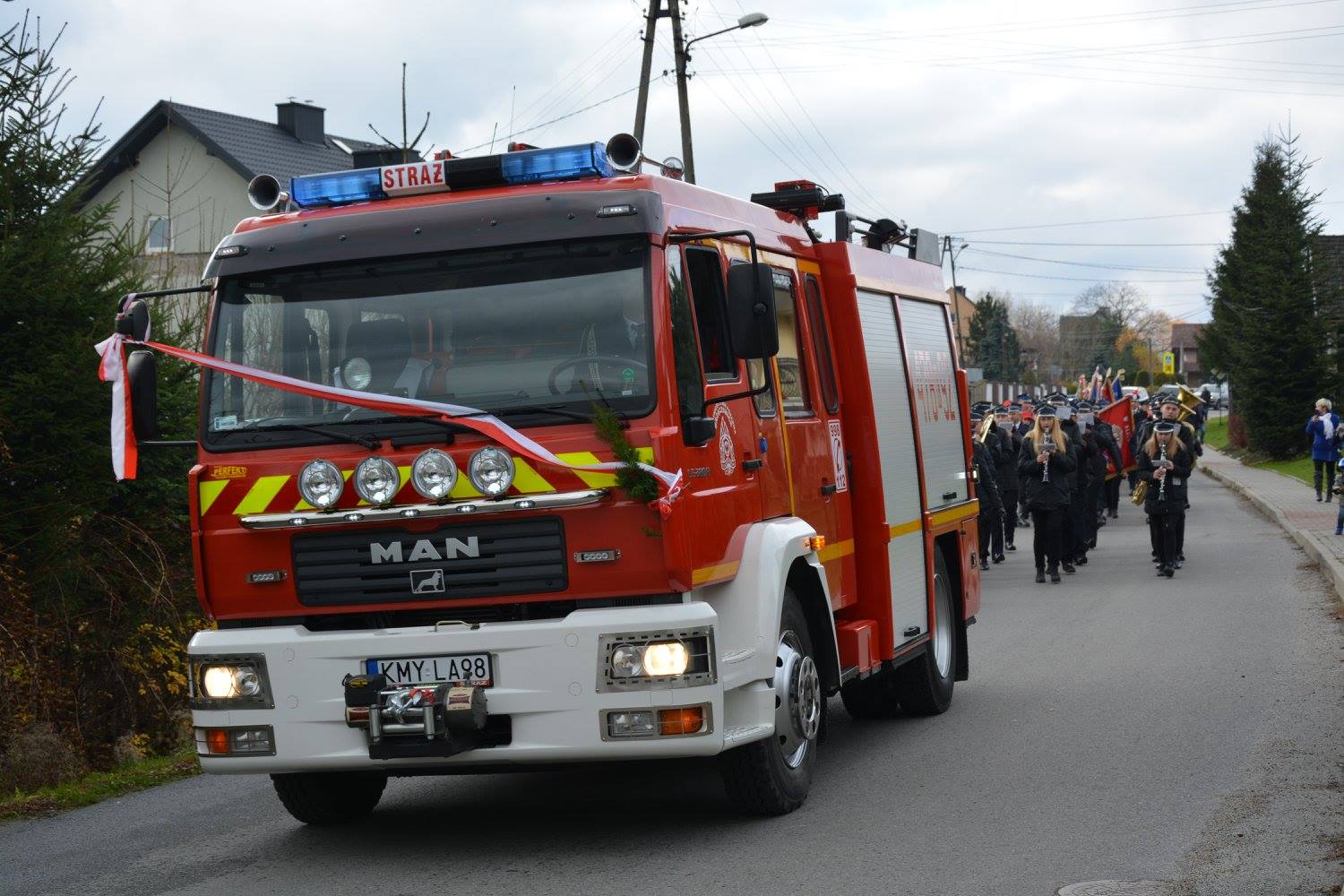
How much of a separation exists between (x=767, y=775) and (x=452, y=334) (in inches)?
88.4

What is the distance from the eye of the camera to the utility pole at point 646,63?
2572cm

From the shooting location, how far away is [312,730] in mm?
6531

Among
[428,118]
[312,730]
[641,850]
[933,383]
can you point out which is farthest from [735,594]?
[428,118]

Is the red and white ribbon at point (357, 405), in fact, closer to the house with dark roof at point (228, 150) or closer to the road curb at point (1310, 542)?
the road curb at point (1310, 542)

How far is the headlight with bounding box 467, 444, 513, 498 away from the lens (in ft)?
20.6

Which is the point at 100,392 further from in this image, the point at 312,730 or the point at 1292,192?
the point at 1292,192

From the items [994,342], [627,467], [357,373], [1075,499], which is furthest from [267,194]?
[994,342]

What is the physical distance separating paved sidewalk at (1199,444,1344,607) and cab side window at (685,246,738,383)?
35.1ft

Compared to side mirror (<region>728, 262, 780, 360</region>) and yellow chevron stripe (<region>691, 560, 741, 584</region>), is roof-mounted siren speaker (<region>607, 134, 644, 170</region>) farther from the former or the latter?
yellow chevron stripe (<region>691, 560, 741, 584</region>)

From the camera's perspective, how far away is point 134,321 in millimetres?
6715

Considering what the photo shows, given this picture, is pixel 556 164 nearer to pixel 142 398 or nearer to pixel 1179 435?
pixel 142 398

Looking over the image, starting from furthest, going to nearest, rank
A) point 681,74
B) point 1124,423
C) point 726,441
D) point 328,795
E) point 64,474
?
point 1124,423 → point 681,74 → point 64,474 → point 328,795 → point 726,441

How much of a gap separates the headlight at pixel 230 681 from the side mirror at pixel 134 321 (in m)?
1.32

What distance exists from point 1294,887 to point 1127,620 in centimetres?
947
